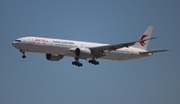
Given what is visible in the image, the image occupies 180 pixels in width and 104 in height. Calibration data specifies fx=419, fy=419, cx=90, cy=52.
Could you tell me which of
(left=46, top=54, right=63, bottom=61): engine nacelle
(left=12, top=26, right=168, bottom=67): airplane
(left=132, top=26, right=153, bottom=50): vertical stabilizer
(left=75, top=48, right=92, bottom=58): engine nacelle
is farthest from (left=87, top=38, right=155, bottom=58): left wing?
(left=132, top=26, right=153, bottom=50): vertical stabilizer

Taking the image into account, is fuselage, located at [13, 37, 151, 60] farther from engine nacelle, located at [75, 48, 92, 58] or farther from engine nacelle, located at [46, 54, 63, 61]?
engine nacelle, located at [46, 54, 63, 61]

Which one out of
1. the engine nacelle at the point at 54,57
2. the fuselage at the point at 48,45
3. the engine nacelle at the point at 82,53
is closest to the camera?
the fuselage at the point at 48,45

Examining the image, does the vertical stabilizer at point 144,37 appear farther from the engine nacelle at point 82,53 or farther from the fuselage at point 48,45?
the engine nacelle at point 82,53

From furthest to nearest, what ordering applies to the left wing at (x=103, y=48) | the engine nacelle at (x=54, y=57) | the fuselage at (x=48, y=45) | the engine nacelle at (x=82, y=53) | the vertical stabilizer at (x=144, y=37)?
the vertical stabilizer at (x=144, y=37) < the engine nacelle at (x=54, y=57) < the left wing at (x=103, y=48) < the engine nacelle at (x=82, y=53) < the fuselage at (x=48, y=45)

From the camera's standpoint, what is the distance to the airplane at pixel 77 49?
67.9 m

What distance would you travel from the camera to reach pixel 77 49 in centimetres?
6981

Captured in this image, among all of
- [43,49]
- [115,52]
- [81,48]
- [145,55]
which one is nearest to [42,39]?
[43,49]

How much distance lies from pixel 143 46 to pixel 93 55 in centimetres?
1297

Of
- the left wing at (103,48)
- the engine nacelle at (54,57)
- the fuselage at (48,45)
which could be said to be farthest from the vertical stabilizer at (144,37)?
the engine nacelle at (54,57)

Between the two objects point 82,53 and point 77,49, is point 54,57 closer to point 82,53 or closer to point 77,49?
point 77,49

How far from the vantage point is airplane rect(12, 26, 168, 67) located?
67.9 metres

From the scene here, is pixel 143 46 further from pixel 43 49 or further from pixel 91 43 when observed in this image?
pixel 43 49

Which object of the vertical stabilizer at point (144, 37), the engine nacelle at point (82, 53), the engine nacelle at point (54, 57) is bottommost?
the engine nacelle at point (82, 53)

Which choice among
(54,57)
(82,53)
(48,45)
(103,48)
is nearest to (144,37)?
(103,48)
